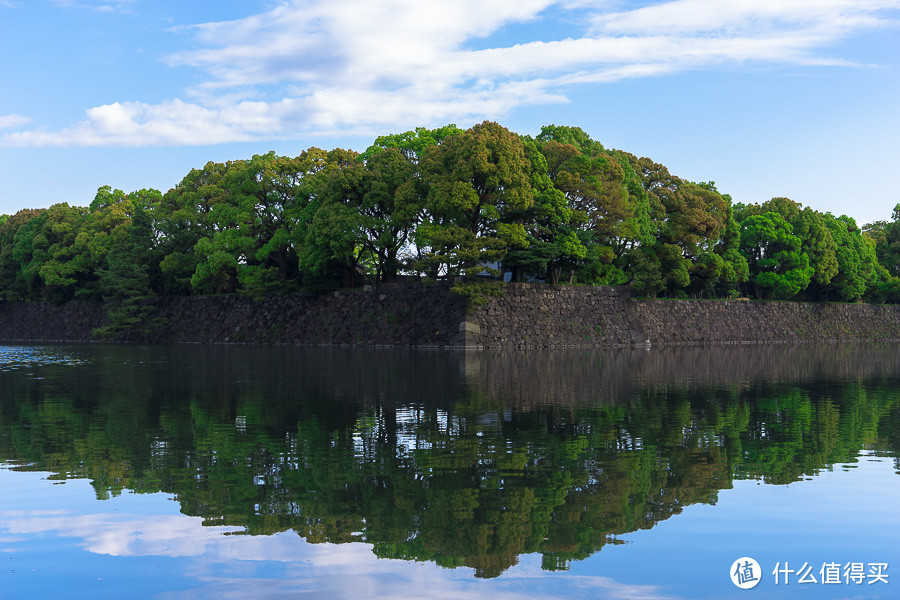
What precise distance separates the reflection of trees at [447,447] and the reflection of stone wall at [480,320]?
2235 centimetres

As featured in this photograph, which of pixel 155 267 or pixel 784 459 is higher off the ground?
pixel 155 267

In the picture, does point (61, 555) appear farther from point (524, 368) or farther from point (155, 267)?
point (155, 267)

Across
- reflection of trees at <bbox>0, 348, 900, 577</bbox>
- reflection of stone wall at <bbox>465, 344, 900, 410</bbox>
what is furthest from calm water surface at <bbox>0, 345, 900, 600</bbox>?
reflection of stone wall at <bbox>465, 344, 900, 410</bbox>

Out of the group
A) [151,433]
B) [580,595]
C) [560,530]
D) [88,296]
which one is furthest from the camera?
[88,296]

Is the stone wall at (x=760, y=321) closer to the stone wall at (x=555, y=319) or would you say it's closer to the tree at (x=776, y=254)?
the tree at (x=776, y=254)

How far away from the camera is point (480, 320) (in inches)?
1775

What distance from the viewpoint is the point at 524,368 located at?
29109mm

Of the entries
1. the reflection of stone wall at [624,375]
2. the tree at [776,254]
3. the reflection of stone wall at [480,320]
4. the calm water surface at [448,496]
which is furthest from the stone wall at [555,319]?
the calm water surface at [448,496]

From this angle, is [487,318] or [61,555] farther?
[487,318]

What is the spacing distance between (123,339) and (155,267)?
635 cm

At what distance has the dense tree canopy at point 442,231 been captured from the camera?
147 feet

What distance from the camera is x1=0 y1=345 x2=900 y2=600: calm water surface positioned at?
21.2 ft

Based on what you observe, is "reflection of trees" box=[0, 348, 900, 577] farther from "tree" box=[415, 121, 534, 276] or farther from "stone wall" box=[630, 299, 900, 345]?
"stone wall" box=[630, 299, 900, 345]

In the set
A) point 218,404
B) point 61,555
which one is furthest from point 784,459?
point 218,404
